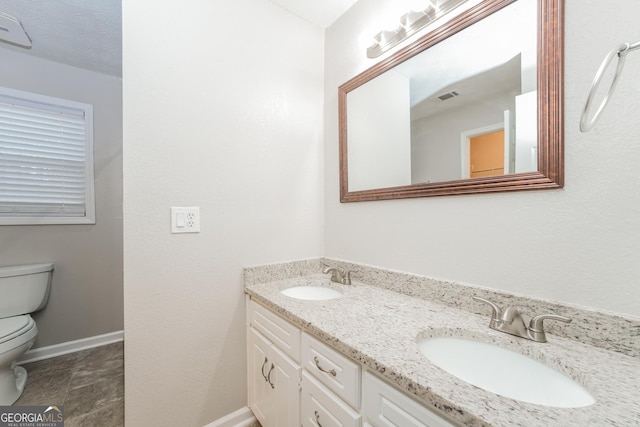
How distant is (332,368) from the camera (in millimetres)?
822

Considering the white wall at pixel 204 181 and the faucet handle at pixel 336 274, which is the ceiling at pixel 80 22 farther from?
the faucet handle at pixel 336 274

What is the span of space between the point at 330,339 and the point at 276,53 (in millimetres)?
1557

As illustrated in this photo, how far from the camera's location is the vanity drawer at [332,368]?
2.44ft

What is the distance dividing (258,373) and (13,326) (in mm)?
1570

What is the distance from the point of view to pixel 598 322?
707mm

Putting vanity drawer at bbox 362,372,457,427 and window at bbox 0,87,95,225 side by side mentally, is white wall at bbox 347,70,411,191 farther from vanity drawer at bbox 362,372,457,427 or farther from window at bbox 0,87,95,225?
window at bbox 0,87,95,225

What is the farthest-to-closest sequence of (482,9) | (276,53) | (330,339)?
1. (276,53)
2. (482,9)
3. (330,339)

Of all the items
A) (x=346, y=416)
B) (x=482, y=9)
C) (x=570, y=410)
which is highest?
(x=482, y=9)

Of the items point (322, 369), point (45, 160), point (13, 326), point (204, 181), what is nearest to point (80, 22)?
point (45, 160)

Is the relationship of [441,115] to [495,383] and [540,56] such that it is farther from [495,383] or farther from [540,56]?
[495,383]

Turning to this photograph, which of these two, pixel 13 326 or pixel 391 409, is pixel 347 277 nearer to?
pixel 391 409

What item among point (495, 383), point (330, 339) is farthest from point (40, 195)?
point (495, 383)

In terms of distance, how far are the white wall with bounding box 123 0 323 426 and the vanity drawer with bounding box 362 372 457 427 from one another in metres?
0.89

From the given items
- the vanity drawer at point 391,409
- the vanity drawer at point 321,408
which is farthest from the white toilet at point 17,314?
the vanity drawer at point 391,409
